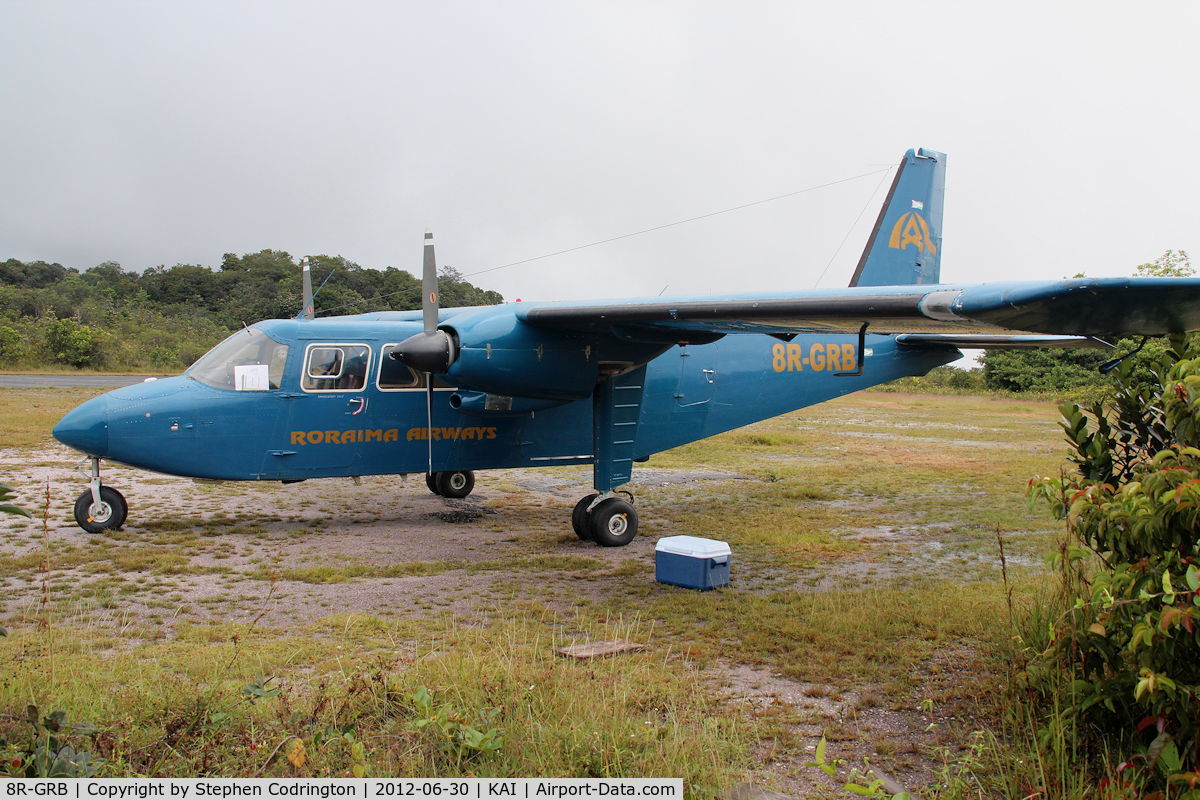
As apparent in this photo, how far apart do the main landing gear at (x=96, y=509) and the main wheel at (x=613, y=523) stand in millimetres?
5710

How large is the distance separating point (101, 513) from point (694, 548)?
7.06 meters

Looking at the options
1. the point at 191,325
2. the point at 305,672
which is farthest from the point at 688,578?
the point at 191,325

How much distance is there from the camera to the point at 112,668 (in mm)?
4809

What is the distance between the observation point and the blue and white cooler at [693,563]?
7.55 m

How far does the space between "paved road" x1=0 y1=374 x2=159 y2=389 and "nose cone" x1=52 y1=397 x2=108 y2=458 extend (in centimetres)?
2419

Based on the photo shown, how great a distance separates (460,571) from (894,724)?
4.86m

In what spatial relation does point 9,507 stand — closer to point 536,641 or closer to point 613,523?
point 536,641

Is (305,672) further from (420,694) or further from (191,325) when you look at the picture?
(191,325)

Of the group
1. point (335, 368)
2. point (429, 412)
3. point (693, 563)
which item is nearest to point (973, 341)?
point (693, 563)

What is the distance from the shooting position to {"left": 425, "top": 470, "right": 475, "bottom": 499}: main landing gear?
1306 cm

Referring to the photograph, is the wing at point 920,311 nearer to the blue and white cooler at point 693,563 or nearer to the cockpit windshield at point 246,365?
the blue and white cooler at point 693,563

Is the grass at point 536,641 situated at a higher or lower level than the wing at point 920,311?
lower

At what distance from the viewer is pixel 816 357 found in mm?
12273
